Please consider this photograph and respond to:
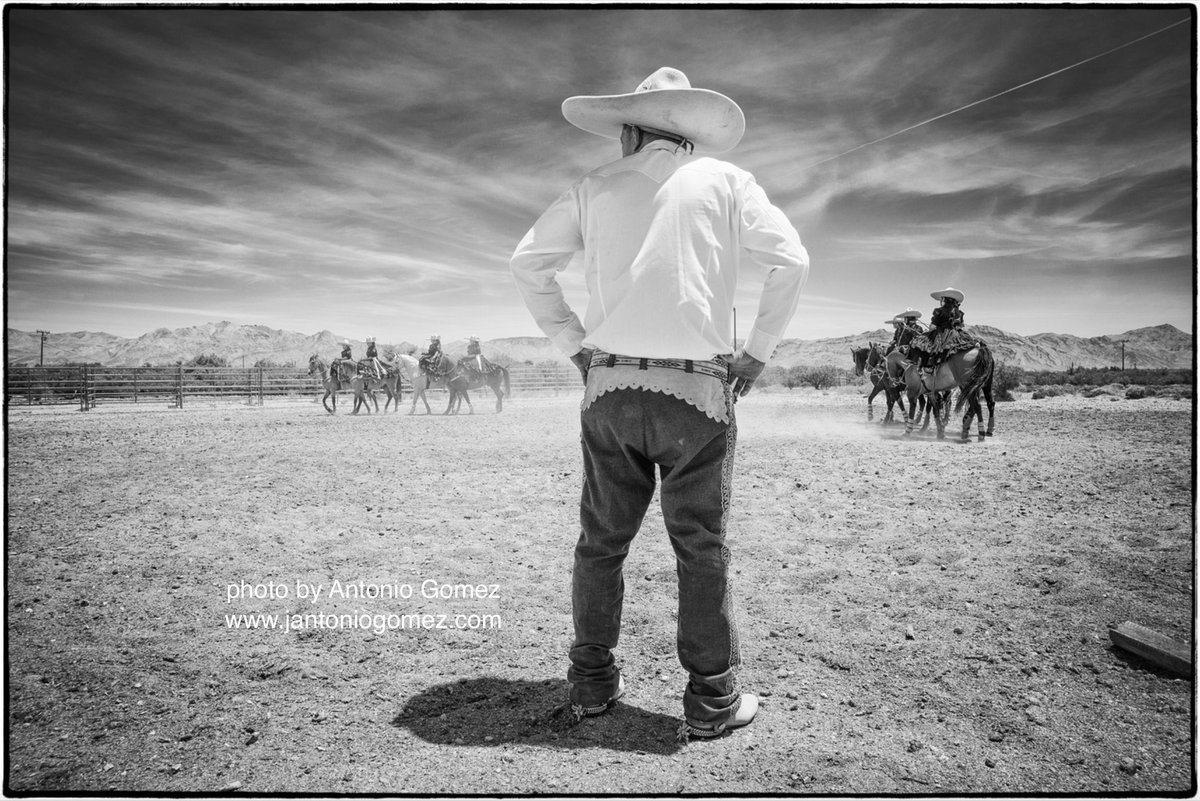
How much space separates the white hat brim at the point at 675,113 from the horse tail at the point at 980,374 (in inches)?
308

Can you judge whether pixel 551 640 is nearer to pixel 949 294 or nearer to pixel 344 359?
pixel 949 294

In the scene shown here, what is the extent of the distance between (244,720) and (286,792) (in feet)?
1.23

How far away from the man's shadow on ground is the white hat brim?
5.62 ft

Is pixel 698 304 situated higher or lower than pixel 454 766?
higher

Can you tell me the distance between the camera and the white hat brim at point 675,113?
1.73m

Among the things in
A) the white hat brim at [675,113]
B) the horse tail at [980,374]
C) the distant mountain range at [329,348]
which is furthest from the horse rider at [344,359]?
the white hat brim at [675,113]

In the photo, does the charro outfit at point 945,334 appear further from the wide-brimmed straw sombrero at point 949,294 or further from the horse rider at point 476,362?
the horse rider at point 476,362

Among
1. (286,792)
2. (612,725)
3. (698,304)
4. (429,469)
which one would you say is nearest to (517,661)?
(612,725)

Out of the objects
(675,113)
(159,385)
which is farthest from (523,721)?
(159,385)

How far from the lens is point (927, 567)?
3.19 meters

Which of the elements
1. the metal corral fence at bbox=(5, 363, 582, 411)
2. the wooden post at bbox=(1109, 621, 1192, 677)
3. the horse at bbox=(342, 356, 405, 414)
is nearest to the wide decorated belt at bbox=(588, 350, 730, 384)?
the wooden post at bbox=(1109, 621, 1192, 677)

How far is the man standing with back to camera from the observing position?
1658mm

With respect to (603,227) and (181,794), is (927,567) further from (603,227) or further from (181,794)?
(181,794)

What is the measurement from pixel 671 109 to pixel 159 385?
23511mm
